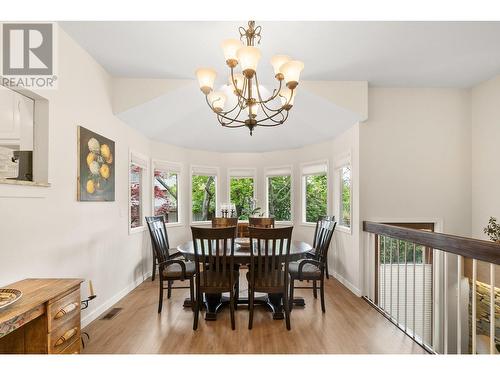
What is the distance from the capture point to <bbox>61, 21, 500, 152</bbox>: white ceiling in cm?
245

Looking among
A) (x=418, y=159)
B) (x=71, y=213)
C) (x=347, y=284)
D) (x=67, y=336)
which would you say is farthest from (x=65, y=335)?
(x=418, y=159)

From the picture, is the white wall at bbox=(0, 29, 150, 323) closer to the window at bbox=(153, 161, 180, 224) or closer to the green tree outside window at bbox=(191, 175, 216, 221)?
the window at bbox=(153, 161, 180, 224)

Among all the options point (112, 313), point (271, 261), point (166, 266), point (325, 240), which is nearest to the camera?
point (271, 261)

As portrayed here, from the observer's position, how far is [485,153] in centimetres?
361

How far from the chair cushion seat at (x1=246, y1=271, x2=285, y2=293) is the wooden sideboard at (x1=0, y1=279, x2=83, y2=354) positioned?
59.3 inches

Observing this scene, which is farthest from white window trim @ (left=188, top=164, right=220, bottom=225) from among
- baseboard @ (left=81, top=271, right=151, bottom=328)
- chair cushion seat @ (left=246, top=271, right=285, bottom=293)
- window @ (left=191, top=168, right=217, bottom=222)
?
chair cushion seat @ (left=246, top=271, right=285, bottom=293)

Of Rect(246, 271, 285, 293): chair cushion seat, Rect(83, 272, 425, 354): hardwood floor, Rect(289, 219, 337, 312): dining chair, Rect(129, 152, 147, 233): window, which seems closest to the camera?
Rect(83, 272, 425, 354): hardwood floor

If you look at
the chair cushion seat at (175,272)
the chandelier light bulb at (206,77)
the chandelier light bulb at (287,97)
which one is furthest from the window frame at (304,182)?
the chandelier light bulb at (206,77)

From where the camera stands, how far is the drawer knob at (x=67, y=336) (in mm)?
1722

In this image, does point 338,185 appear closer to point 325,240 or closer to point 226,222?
point 325,240

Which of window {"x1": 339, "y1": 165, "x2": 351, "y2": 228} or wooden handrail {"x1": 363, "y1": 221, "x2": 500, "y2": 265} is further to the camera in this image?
window {"x1": 339, "y1": 165, "x2": 351, "y2": 228}

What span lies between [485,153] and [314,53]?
266cm
